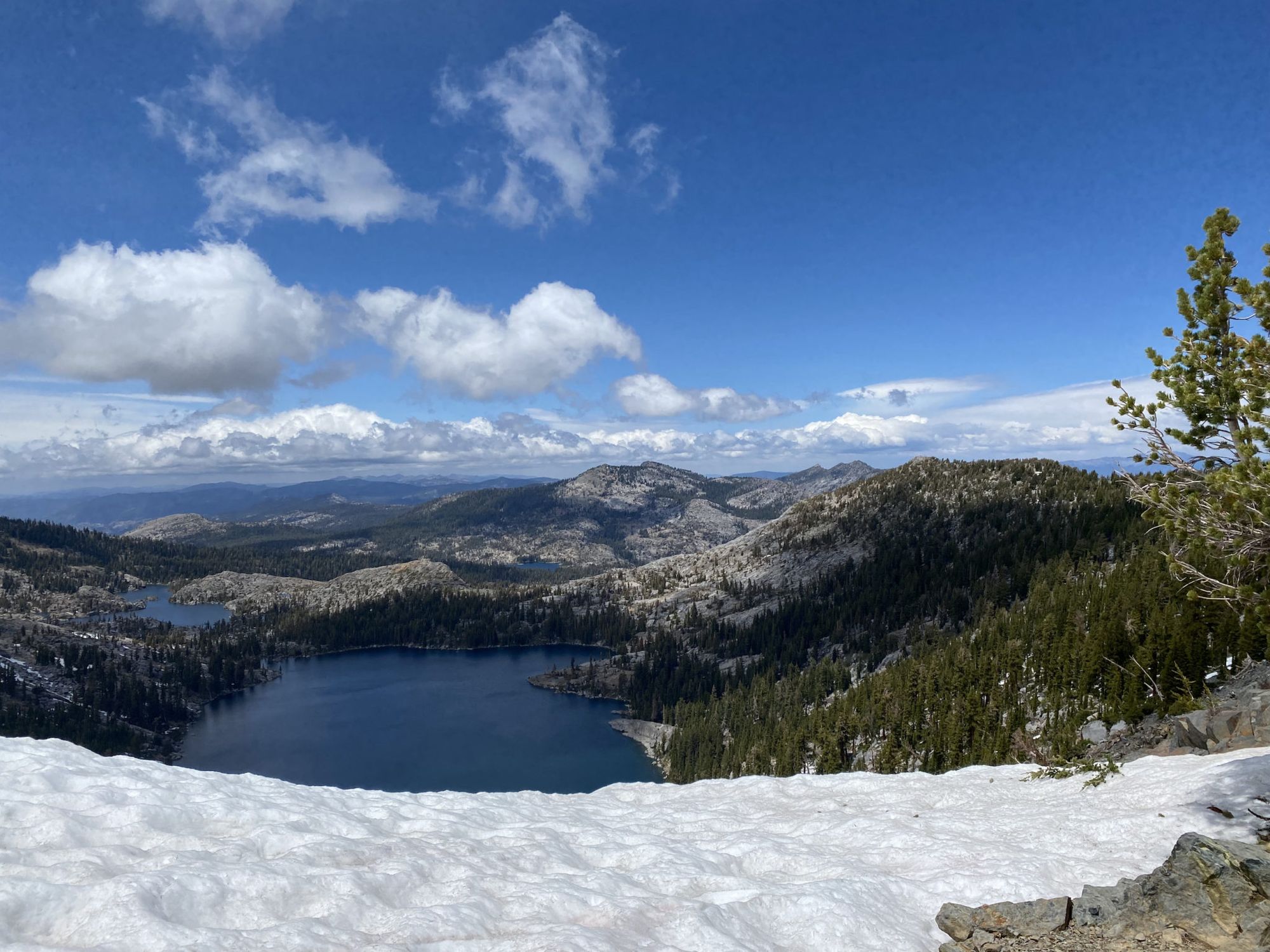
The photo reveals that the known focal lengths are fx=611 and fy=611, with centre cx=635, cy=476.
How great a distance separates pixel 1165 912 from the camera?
1234 centimetres

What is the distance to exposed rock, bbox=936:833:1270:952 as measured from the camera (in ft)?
38.6

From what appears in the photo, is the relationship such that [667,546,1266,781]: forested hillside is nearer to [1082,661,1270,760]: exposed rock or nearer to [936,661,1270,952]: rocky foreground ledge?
[1082,661,1270,760]: exposed rock

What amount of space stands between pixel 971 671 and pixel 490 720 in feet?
454

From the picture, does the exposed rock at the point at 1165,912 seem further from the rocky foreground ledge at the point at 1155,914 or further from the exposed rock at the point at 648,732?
the exposed rock at the point at 648,732

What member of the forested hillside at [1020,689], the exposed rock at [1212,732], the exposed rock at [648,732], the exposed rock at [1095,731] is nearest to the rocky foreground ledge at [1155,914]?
the exposed rock at [1212,732]

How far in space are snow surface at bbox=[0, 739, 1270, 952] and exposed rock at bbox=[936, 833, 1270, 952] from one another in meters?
0.84

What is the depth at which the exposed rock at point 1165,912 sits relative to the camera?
38.6 ft

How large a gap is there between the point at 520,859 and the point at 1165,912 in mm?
13999

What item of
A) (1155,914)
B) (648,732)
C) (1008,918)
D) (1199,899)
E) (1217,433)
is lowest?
(648,732)

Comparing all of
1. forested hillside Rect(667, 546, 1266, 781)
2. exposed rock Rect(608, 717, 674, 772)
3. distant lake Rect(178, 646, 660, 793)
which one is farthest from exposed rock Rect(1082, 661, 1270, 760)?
exposed rock Rect(608, 717, 674, 772)

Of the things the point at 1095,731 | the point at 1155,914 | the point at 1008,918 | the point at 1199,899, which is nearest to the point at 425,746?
the point at 1095,731

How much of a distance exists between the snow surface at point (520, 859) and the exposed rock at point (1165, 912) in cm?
84

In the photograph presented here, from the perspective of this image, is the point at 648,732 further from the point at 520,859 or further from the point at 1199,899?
the point at 1199,899

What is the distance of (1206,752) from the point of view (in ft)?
78.3
